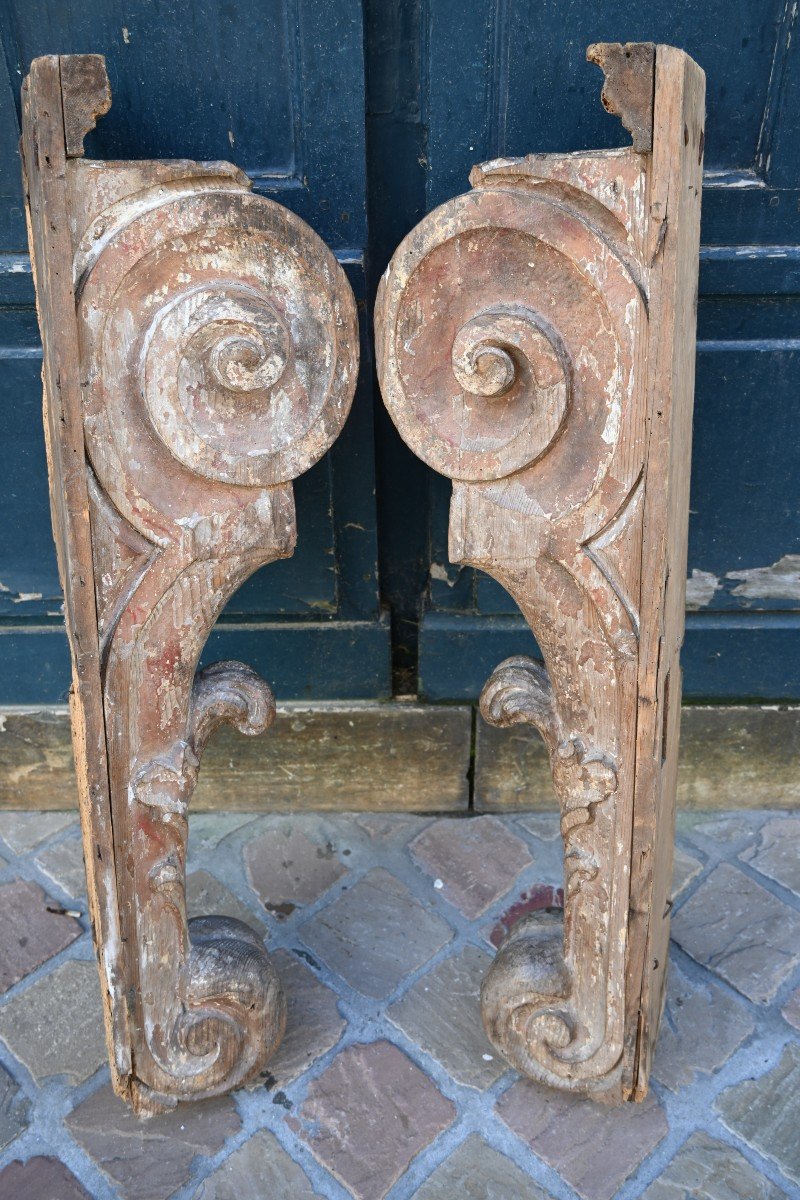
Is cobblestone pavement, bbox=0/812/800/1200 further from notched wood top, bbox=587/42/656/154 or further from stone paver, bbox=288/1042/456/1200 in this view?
notched wood top, bbox=587/42/656/154

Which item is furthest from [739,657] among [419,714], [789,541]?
[419,714]

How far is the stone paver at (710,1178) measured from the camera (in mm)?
1570

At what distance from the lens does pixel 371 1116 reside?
171 centimetres

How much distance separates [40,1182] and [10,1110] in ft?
0.53

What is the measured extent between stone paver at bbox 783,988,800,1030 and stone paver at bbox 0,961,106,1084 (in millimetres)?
1279

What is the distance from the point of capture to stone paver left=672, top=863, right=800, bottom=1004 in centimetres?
195

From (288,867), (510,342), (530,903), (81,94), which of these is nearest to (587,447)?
(510,342)

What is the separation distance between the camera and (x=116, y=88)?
1791 mm

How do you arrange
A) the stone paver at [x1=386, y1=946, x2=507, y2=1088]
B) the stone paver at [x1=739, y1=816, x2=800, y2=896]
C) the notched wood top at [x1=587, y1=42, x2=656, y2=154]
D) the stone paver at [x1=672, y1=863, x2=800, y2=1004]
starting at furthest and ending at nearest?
the stone paver at [x1=739, y1=816, x2=800, y2=896]
the stone paver at [x1=672, y1=863, x2=800, y2=1004]
the stone paver at [x1=386, y1=946, x2=507, y2=1088]
the notched wood top at [x1=587, y1=42, x2=656, y2=154]

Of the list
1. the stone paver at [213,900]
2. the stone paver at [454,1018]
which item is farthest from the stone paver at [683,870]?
the stone paver at [213,900]

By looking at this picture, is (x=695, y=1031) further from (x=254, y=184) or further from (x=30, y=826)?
(x=254, y=184)

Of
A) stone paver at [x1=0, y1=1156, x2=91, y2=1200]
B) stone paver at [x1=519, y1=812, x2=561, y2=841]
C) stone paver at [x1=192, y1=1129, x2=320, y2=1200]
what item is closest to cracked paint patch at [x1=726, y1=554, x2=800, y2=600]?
stone paver at [x1=519, y1=812, x2=561, y2=841]

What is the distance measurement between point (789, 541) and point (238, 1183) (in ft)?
5.40

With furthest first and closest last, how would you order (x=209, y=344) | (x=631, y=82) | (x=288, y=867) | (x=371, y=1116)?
(x=288, y=867) → (x=371, y=1116) → (x=209, y=344) → (x=631, y=82)
